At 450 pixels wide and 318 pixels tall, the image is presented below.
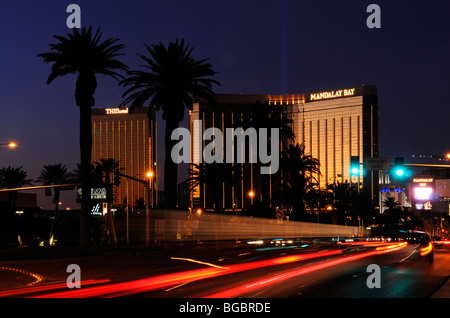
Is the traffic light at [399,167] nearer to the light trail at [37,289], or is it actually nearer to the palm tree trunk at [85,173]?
the palm tree trunk at [85,173]

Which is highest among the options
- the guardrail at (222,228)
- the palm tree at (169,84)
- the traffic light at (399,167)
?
the palm tree at (169,84)

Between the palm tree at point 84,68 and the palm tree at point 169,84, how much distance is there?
4.07 metres

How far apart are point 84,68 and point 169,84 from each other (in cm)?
763

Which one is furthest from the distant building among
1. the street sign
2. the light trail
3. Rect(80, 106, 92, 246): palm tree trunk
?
the light trail

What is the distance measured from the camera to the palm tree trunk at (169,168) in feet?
166

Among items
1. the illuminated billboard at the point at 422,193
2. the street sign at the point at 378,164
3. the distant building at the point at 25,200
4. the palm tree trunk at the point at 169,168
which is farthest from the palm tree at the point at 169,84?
the distant building at the point at 25,200

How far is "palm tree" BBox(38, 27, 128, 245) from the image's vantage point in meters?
46.4

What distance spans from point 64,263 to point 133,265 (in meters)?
4.58

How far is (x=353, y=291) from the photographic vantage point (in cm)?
1919

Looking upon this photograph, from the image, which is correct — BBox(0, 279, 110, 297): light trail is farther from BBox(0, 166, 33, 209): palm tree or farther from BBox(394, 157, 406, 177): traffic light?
BBox(0, 166, 33, 209): palm tree

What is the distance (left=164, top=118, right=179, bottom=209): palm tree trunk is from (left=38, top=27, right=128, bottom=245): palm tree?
688 centimetres

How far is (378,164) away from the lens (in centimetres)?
4359
